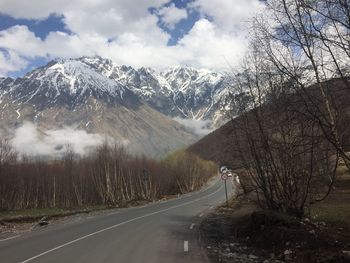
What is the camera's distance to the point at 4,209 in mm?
73250

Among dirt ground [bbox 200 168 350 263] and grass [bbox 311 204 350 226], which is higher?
grass [bbox 311 204 350 226]

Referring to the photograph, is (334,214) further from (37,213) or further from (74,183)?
(74,183)

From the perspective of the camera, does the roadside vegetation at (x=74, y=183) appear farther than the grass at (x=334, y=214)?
Yes

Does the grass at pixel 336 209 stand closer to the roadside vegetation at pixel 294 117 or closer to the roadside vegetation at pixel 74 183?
the roadside vegetation at pixel 294 117

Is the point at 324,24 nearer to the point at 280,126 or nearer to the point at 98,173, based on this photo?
the point at 280,126

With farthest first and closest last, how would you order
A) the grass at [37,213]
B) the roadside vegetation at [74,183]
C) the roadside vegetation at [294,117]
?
the roadside vegetation at [74,183] → the grass at [37,213] → the roadside vegetation at [294,117]

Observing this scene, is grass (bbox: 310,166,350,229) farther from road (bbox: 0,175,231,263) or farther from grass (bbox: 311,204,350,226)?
road (bbox: 0,175,231,263)

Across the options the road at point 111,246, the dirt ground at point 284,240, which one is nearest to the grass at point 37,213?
the road at point 111,246

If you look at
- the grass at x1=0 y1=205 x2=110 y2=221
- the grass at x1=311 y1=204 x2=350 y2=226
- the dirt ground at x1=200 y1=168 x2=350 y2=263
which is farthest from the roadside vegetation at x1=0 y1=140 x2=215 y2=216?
the dirt ground at x1=200 y1=168 x2=350 y2=263

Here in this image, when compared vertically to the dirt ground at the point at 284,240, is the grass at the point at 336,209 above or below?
above

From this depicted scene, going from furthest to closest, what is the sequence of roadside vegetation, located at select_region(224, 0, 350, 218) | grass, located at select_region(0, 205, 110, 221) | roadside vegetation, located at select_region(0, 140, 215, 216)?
roadside vegetation, located at select_region(0, 140, 215, 216)
grass, located at select_region(0, 205, 110, 221)
roadside vegetation, located at select_region(224, 0, 350, 218)

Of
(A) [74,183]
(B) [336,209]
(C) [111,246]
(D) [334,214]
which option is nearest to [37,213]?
(A) [74,183]

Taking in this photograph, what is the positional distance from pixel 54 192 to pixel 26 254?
228 feet

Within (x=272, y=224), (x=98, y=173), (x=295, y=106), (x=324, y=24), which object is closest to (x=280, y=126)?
(x=272, y=224)
